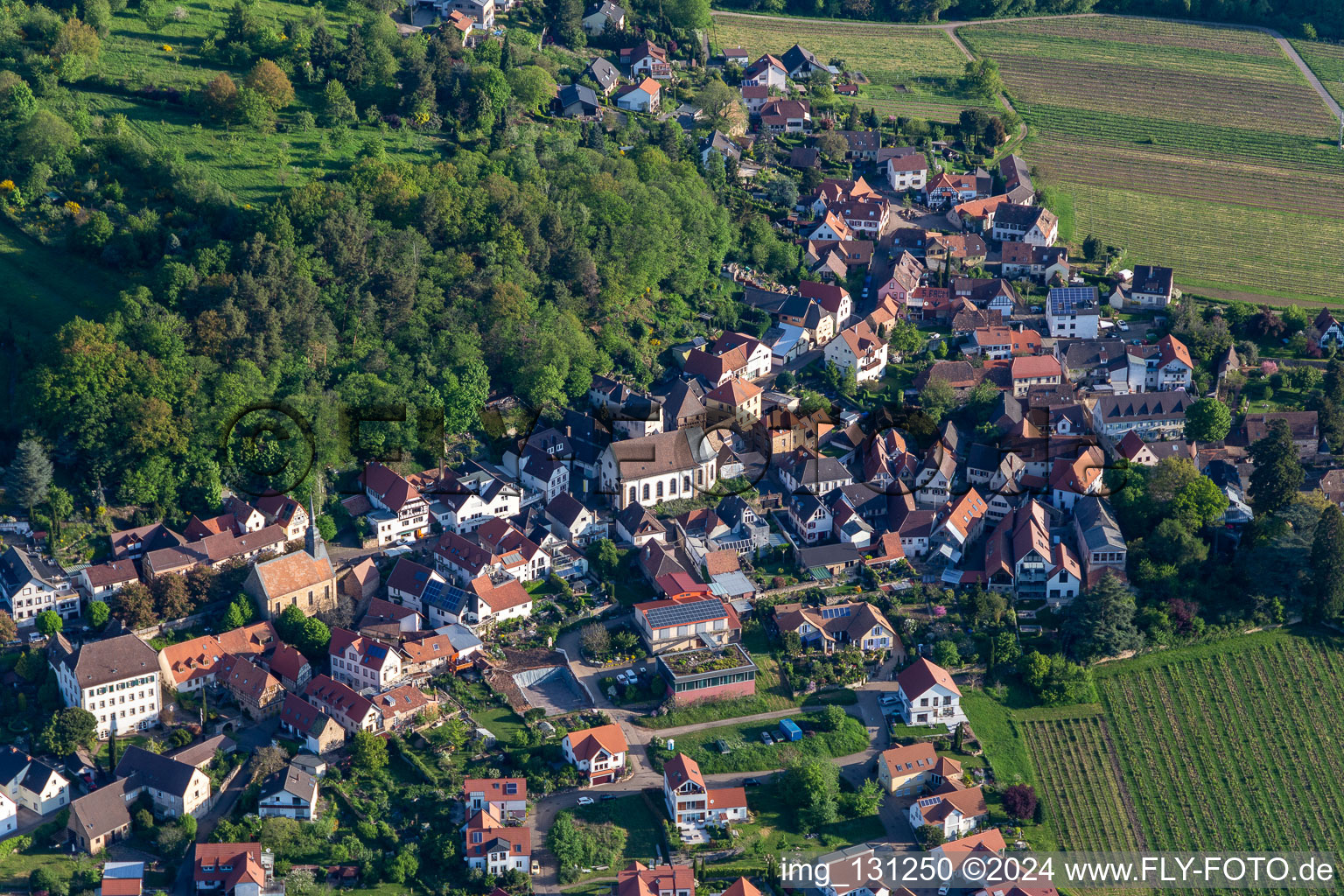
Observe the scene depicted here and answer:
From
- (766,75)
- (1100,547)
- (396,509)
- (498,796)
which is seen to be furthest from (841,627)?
(766,75)

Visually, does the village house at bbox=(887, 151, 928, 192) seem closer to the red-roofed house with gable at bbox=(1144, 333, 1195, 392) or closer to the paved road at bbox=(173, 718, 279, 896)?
the red-roofed house with gable at bbox=(1144, 333, 1195, 392)

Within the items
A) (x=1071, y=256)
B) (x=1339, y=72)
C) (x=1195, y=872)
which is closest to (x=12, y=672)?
(x=1195, y=872)

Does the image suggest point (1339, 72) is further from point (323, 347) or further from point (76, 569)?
point (76, 569)

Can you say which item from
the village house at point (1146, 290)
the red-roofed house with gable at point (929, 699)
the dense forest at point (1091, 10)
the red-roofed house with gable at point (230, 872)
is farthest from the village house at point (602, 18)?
the red-roofed house with gable at point (230, 872)

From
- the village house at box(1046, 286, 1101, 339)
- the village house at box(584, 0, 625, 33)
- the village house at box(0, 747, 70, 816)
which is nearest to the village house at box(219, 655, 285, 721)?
the village house at box(0, 747, 70, 816)

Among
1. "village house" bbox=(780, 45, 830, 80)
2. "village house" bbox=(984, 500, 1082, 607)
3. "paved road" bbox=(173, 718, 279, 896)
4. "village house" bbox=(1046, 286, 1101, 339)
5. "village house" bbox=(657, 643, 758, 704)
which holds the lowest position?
"paved road" bbox=(173, 718, 279, 896)
